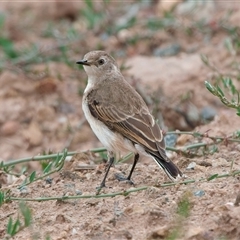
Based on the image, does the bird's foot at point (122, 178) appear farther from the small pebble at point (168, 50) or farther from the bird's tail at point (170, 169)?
the small pebble at point (168, 50)

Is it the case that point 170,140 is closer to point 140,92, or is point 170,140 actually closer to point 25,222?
point 140,92

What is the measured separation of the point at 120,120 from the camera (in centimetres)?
811

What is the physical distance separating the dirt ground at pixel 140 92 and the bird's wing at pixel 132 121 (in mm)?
357

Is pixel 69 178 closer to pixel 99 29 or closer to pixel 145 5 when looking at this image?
pixel 99 29

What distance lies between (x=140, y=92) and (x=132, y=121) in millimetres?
3409

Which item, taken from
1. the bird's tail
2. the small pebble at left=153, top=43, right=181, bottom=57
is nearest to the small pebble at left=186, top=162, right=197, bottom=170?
the bird's tail

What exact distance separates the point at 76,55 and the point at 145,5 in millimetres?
2049

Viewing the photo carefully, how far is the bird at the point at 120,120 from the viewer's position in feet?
25.2

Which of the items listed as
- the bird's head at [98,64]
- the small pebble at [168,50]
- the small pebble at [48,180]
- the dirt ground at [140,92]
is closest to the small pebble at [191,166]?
the dirt ground at [140,92]

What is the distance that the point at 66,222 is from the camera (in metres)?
6.90

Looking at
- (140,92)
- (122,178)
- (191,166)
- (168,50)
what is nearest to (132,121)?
(122,178)

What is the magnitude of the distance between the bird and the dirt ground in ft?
0.88

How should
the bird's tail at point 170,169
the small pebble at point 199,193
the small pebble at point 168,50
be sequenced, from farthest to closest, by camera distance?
1. the small pebble at point 168,50
2. the bird's tail at point 170,169
3. the small pebble at point 199,193

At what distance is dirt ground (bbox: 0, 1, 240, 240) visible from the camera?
21.9 feet
